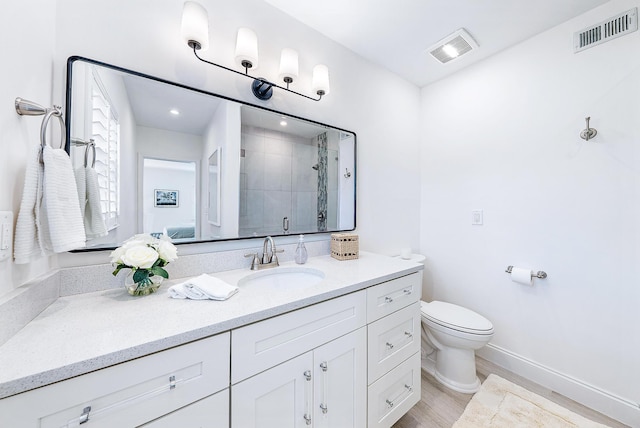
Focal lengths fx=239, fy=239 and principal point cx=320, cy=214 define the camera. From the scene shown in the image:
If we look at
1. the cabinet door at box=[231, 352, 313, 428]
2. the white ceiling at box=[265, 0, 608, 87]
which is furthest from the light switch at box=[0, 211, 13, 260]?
the white ceiling at box=[265, 0, 608, 87]

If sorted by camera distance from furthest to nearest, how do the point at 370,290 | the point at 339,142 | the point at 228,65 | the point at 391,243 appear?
1. the point at 391,243
2. the point at 339,142
3. the point at 228,65
4. the point at 370,290

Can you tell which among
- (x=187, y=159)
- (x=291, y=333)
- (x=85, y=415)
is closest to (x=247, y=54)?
(x=187, y=159)

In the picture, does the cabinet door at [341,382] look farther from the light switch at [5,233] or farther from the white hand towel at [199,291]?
the light switch at [5,233]

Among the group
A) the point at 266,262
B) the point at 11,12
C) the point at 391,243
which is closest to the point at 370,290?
the point at 266,262

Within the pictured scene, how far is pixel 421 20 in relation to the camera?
160cm

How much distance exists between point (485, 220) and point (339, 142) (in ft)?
4.54

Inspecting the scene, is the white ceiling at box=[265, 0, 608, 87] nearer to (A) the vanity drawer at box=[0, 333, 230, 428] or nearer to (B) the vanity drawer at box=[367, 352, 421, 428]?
(A) the vanity drawer at box=[0, 333, 230, 428]

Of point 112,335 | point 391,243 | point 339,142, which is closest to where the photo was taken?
point 112,335

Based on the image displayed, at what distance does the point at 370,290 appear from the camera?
3.77 ft

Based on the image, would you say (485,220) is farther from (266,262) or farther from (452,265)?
(266,262)

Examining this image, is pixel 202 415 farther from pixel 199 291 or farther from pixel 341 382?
pixel 341 382

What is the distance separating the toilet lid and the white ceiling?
6.61 feet

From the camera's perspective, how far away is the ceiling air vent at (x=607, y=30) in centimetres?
138

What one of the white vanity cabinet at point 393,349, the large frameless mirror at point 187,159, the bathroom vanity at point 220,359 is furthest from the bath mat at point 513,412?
the large frameless mirror at point 187,159
